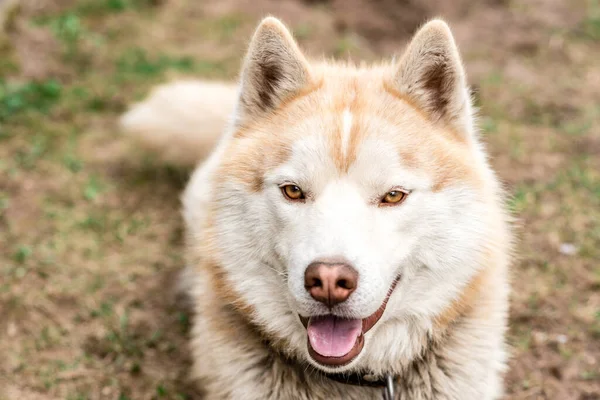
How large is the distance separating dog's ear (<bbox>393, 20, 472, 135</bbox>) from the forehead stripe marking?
0.33 metres

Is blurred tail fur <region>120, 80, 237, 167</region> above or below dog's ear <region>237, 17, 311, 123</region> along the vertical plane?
below

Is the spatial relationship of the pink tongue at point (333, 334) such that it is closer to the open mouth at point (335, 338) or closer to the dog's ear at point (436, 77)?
the open mouth at point (335, 338)

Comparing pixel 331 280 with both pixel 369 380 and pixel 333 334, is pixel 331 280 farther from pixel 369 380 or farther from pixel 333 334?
pixel 369 380

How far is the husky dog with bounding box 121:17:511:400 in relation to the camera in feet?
8.32

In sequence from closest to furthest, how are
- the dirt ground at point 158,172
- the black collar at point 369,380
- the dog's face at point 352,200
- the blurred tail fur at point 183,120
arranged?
the dog's face at point 352,200, the black collar at point 369,380, the dirt ground at point 158,172, the blurred tail fur at point 183,120

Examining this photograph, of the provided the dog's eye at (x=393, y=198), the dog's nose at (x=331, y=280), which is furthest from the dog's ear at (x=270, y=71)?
the dog's nose at (x=331, y=280)

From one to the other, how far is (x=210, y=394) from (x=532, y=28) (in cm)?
591

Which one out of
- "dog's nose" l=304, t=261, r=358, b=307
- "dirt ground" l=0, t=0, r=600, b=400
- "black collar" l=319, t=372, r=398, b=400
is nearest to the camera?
"dog's nose" l=304, t=261, r=358, b=307

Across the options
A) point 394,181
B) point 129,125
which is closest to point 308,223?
point 394,181

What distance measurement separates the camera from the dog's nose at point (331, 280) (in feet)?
7.68

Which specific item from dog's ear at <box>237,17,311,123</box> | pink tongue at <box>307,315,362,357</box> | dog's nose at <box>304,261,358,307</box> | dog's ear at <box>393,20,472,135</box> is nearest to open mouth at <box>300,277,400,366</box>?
pink tongue at <box>307,315,362,357</box>

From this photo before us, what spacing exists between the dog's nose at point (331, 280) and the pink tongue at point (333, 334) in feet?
0.67

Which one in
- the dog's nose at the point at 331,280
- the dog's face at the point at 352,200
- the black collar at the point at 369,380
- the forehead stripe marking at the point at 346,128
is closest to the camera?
the dog's nose at the point at 331,280

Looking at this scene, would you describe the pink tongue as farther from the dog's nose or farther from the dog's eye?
the dog's eye
